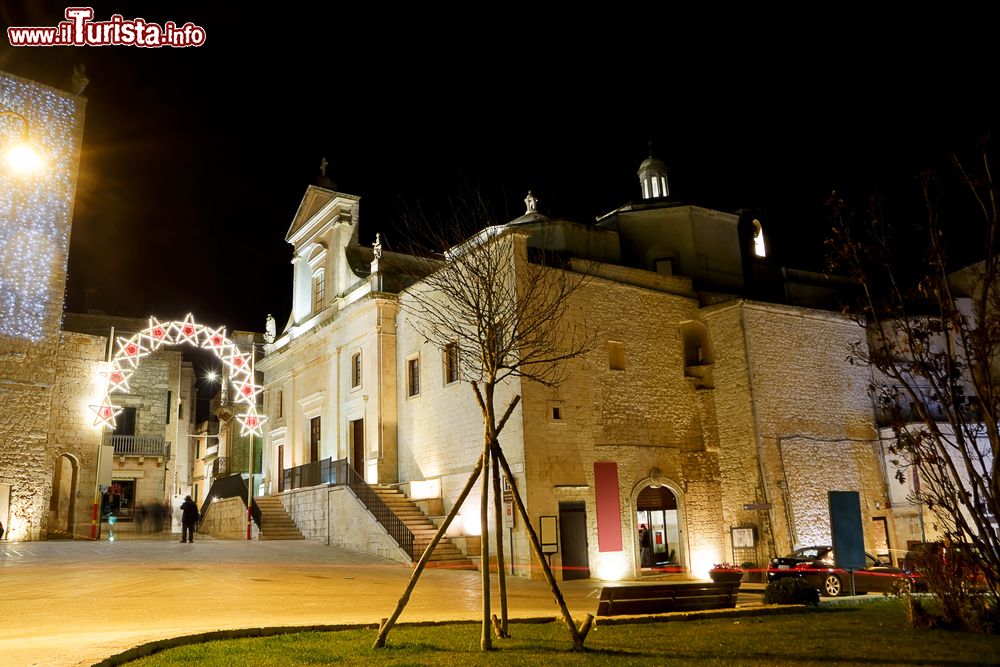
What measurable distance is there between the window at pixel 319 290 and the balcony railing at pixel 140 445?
12341 millimetres

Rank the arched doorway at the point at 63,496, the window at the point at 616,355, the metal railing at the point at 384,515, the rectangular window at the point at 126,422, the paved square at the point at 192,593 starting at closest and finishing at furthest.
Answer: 1. the paved square at the point at 192,593
2. the metal railing at the point at 384,515
3. the window at the point at 616,355
4. the arched doorway at the point at 63,496
5. the rectangular window at the point at 126,422

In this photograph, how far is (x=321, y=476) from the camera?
2694cm

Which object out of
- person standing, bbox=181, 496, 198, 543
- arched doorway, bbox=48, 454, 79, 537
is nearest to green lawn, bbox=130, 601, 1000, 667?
person standing, bbox=181, 496, 198, 543

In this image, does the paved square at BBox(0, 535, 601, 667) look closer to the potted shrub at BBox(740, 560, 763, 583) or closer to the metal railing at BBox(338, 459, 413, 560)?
the metal railing at BBox(338, 459, 413, 560)

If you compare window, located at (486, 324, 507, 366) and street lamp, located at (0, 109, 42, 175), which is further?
street lamp, located at (0, 109, 42, 175)

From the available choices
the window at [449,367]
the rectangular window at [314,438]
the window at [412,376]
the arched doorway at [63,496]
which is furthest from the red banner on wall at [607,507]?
the arched doorway at [63,496]

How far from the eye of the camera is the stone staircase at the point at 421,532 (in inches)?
816

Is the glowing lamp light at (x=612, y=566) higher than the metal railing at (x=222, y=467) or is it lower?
lower

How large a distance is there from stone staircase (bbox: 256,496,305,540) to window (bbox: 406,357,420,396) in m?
6.07

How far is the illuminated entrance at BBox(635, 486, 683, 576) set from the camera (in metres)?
23.2

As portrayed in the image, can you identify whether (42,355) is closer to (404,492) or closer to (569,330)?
(404,492)

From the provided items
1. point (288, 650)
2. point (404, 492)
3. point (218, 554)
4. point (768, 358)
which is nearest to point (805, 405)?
point (768, 358)

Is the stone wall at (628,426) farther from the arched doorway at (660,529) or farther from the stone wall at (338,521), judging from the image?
the stone wall at (338,521)

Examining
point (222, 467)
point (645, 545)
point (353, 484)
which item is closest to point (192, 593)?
point (353, 484)
